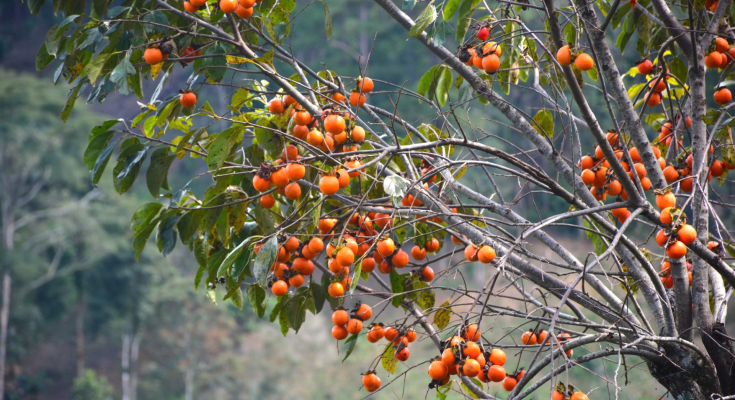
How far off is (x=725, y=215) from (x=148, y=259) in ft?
34.6

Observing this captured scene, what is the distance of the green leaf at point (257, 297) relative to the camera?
5.49 ft

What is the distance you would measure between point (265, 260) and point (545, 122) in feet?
2.80

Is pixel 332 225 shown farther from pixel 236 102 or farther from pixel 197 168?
pixel 197 168

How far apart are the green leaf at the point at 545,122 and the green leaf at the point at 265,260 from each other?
30.3 inches

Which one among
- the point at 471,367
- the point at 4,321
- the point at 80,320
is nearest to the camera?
the point at 471,367

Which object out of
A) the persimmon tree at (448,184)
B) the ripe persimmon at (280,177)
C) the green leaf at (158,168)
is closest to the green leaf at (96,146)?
the persimmon tree at (448,184)

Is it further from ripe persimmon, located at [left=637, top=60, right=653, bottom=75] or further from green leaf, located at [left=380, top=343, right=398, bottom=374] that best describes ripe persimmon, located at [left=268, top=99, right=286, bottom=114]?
ripe persimmon, located at [left=637, top=60, right=653, bottom=75]

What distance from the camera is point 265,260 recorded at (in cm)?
129

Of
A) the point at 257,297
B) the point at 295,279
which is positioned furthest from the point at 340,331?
the point at 257,297

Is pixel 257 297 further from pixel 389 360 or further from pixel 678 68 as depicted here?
pixel 678 68

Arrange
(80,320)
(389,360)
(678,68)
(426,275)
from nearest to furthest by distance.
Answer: (389,360), (426,275), (678,68), (80,320)

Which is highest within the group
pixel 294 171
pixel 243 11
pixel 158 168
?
pixel 243 11

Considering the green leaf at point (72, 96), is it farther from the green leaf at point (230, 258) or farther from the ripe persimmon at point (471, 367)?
the ripe persimmon at point (471, 367)

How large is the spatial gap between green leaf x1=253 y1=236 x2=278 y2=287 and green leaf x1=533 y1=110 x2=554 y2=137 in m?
0.77
